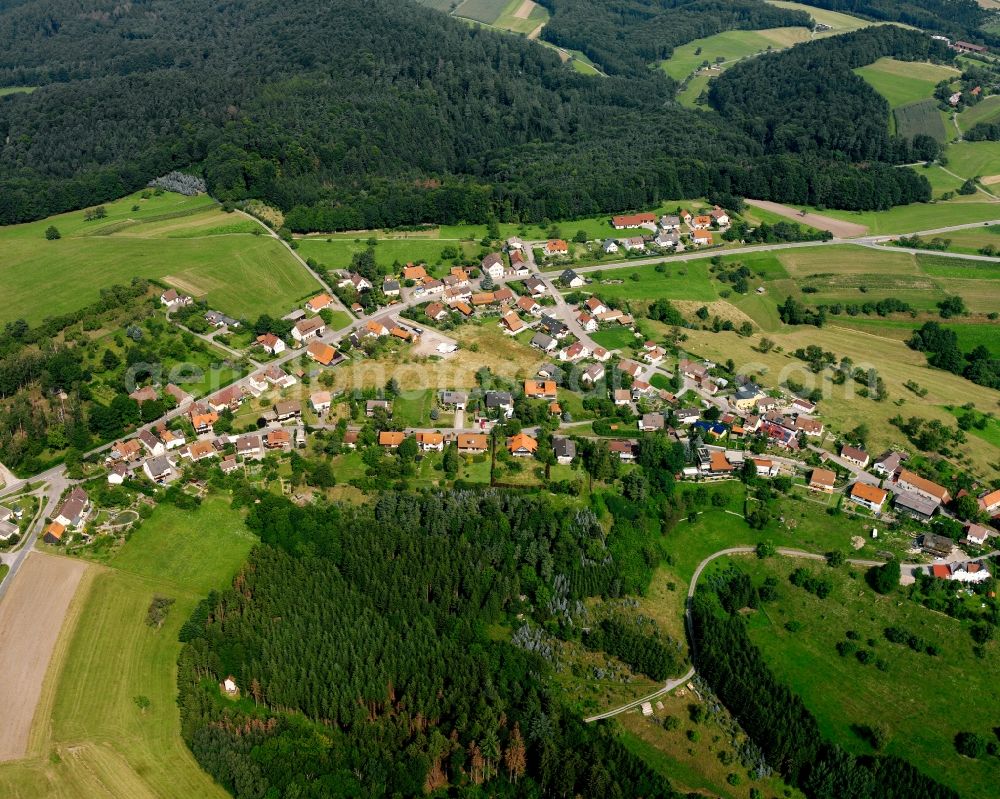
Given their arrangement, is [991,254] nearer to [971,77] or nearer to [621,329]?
[621,329]

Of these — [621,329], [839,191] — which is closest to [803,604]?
[621,329]

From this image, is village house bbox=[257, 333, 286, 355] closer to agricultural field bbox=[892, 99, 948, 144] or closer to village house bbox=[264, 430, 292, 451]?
village house bbox=[264, 430, 292, 451]

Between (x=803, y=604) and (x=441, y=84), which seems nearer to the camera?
(x=803, y=604)

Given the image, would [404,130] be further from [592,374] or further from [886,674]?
[886,674]

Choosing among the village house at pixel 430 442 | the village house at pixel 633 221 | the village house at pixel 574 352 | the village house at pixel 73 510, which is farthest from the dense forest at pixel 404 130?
the village house at pixel 73 510

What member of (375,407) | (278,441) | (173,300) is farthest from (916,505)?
(173,300)

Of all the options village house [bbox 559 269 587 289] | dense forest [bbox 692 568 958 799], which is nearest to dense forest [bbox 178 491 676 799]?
dense forest [bbox 692 568 958 799]
